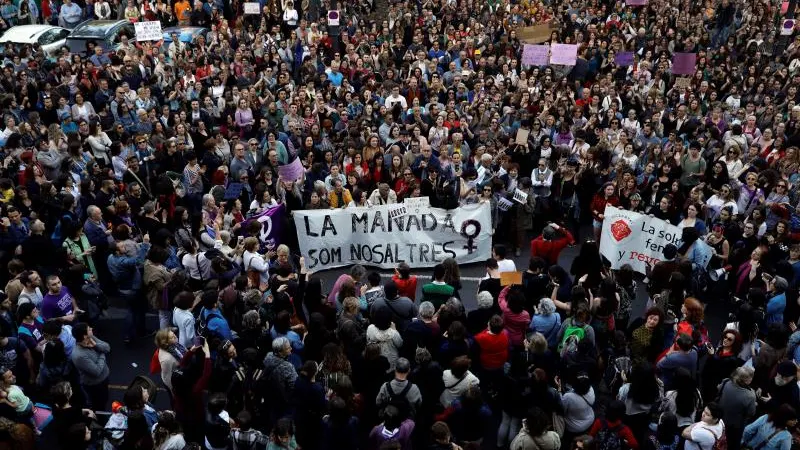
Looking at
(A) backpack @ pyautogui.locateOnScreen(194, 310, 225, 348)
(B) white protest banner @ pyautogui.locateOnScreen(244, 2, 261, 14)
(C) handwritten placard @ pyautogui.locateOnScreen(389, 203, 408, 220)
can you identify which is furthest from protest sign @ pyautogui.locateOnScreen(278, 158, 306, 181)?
(B) white protest banner @ pyautogui.locateOnScreen(244, 2, 261, 14)

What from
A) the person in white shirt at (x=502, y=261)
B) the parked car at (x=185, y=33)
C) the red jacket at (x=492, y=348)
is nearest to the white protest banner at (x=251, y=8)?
the parked car at (x=185, y=33)

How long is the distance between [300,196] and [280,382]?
5166 mm

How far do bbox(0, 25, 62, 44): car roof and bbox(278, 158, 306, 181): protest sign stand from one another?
1191 centimetres

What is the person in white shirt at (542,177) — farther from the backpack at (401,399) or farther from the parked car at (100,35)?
the parked car at (100,35)

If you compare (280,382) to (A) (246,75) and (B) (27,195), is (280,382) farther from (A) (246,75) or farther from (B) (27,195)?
(A) (246,75)

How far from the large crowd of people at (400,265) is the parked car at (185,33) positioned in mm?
1717

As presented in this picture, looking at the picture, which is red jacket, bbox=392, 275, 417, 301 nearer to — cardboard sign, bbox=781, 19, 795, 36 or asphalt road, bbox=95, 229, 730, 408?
asphalt road, bbox=95, 229, 730, 408

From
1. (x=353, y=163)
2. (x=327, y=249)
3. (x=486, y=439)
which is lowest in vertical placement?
(x=486, y=439)

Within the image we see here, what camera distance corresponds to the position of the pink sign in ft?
60.0

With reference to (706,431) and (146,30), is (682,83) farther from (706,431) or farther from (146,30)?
(146,30)

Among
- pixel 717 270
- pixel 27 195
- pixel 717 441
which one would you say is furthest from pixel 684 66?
pixel 27 195

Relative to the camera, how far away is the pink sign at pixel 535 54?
60.0ft

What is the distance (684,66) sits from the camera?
1748 centimetres

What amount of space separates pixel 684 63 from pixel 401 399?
12.9 metres
